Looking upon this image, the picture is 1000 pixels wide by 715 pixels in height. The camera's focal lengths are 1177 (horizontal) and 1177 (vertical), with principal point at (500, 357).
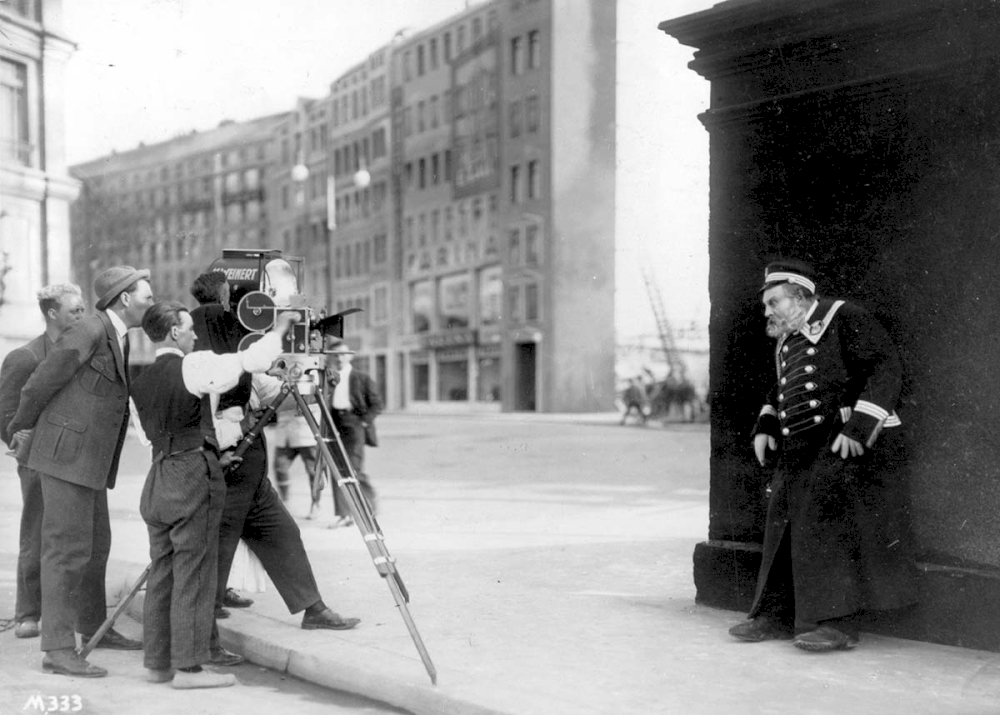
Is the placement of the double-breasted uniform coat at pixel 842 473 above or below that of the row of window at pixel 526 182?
below

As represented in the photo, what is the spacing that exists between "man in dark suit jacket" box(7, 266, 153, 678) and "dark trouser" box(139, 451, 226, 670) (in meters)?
0.48

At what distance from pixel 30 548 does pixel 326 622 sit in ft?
5.30

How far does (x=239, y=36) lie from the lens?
805 centimetres

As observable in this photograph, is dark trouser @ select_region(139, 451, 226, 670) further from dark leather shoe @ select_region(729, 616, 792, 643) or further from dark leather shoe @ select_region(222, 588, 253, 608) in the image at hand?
dark leather shoe @ select_region(729, 616, 792, 643)

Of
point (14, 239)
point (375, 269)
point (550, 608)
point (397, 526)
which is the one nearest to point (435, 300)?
point (375, 269)

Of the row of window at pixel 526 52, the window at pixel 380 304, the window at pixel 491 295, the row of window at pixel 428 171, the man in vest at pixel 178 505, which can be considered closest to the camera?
the man in vest at pixel 178 505

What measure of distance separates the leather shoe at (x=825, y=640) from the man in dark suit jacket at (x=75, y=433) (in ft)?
10.5

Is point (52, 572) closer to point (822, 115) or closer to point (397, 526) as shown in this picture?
point (822, 115)

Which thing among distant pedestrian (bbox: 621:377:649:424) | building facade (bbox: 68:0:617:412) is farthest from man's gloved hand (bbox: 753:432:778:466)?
building facade (bbox: 68:0:617:412)

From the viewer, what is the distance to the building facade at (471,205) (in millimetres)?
43344

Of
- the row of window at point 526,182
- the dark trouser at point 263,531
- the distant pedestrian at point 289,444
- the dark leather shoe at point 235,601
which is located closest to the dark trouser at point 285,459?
the distant pedestrian at point 289,444

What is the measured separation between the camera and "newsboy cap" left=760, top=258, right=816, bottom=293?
18.5 ft

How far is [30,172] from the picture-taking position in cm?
2108

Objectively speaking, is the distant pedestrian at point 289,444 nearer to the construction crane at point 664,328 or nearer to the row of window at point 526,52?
the construction crane at point 664,328
